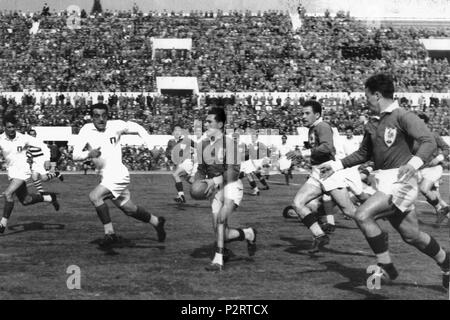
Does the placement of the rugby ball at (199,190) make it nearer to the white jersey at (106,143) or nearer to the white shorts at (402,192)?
the white jersey at (106,143)

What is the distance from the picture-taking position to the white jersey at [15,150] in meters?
11.6

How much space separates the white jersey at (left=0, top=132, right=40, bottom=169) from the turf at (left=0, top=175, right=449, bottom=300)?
121 centimetres

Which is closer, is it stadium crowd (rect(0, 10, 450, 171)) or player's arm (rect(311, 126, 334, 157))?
player's arm (rect(311, 126, 334, 157))

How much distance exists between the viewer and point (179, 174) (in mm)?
16906

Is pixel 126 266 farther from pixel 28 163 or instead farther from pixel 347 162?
pixel 28 163

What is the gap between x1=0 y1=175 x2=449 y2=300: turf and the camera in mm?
7117

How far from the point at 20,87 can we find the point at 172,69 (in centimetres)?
944

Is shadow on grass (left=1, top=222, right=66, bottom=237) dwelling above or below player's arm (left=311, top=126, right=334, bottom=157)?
below

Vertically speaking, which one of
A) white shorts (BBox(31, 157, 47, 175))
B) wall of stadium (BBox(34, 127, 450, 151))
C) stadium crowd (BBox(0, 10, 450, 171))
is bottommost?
wall of stadium (BBox(34, 127, 450, 151))

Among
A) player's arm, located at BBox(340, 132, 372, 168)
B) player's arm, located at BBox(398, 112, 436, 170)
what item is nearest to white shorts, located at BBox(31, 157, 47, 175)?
player's arm, located at BBox(340, 132, 372, 168)

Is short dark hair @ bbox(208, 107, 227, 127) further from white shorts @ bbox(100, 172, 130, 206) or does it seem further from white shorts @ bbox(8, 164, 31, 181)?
white shorts @ bbox(8, 164, 31, 181)

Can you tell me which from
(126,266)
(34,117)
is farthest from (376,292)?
(34,117)

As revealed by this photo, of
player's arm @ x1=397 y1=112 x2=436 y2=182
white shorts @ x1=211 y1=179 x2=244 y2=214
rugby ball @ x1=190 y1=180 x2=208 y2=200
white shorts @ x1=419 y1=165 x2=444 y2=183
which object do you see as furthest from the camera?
white shorts @ x1=419 y1=165 x2=444 y2=183

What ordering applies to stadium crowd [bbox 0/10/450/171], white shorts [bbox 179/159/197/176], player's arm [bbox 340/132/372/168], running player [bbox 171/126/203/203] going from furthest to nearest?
stadium crowd [bbox 0/10/450/171] < white shorts [bbox 179/159/197/176] < running player [bbox 171/126/203/203] < player's arm [bbox 340/132/372/168]
